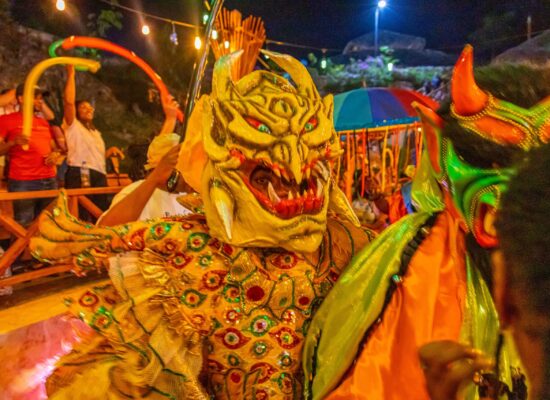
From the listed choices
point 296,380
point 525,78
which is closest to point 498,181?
point 525,78

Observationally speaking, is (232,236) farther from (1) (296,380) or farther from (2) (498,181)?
(2) (498,181)

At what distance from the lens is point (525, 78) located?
793 millimetres

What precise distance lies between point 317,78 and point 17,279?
18684 millimetres

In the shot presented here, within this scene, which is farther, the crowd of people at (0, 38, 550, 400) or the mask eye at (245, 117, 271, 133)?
the mask eye at (245, 117, 271, 133)

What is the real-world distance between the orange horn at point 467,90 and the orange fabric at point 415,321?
21cm

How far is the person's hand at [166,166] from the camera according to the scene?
158cm

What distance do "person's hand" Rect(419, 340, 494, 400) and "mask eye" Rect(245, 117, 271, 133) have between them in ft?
2.16

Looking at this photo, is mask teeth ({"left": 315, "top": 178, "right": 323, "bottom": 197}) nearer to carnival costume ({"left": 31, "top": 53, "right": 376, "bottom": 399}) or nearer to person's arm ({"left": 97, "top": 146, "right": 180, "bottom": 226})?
carnival costume ({"left": 31, "top": 53, "right": 376, "bottom": 399})

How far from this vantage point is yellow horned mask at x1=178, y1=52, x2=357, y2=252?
1051mm

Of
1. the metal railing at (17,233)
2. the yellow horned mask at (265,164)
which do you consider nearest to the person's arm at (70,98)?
the metal railing at (17,233)

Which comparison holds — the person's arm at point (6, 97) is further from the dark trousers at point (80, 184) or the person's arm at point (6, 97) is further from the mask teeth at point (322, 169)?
the mask teeth at point (322, 169)

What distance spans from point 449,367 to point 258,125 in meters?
0.71

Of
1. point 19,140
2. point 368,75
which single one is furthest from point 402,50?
point 19,140

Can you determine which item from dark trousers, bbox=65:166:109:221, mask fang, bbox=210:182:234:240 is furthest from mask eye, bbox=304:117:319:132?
dark trousers, bbox=65:166:109:221
